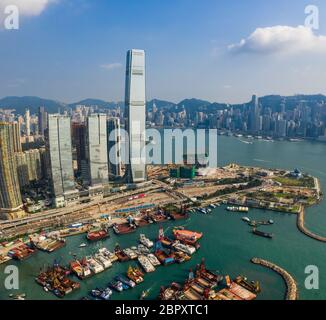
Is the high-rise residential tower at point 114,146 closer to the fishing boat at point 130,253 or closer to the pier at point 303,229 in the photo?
the fishing boat at point 130,253

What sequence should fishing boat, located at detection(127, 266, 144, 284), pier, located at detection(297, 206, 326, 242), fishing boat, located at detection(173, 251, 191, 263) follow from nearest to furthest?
fishing boat, located at detection(127, 266, 144, 284)
fishing boat, located at detection(173, 251, 191, 263)
pier, located at detection(297, 206, 326, 242)

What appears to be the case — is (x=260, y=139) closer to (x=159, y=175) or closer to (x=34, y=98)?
(x=159, y=175)

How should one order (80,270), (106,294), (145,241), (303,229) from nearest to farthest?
(106,294)
(80,270)
(145,241)
(303,229)

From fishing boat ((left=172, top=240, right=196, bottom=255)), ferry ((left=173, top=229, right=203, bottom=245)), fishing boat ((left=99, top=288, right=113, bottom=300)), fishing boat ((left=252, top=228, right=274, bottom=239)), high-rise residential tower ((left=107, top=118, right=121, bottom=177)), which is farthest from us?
high-rise residential tower ((left=107, top=118, right=121, bottom=177))

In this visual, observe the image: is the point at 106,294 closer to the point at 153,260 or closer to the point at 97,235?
the point at 153,260

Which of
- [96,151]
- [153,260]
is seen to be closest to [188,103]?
[96,151]

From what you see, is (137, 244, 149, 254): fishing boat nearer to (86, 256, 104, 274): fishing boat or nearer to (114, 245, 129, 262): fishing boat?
(114, 245, 129, 262): fishing boat

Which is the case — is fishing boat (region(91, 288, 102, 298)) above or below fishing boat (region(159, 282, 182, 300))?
below

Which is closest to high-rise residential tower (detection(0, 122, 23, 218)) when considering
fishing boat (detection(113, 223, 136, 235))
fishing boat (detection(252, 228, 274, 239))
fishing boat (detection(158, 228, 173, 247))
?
fishing boat (detection(113, 223, 136, 235))

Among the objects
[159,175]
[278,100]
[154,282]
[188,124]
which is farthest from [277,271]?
[278,100]
